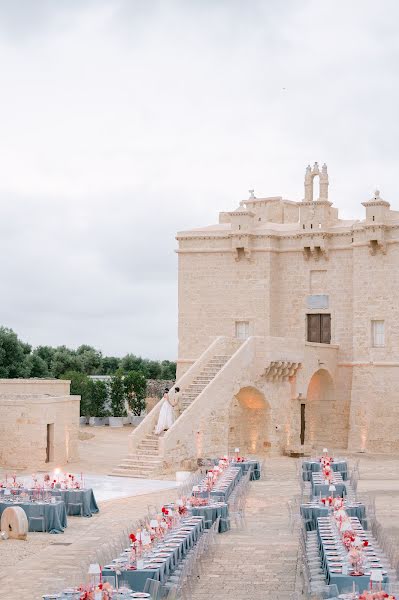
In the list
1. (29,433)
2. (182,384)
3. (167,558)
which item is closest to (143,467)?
→ (29,433)

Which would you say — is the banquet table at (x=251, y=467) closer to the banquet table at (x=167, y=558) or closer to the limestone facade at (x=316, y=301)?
the limestone facade at (x=316, y=301)

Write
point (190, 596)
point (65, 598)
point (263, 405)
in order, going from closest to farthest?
point (65, 598) → point (190, 596) → point (263, 405)

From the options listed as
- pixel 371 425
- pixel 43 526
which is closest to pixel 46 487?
pixel 43 526

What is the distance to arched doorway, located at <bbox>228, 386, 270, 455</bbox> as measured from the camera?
3406 cm

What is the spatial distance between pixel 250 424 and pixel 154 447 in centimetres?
563

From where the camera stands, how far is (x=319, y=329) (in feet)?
125

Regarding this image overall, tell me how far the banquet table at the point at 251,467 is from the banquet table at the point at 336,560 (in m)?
10.1

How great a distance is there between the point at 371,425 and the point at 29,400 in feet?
44.5

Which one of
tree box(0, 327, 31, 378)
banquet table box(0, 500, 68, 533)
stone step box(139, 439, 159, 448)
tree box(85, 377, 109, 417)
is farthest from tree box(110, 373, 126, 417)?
banquet table box(0, 500, 68, 533)

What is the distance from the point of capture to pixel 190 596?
13883mm

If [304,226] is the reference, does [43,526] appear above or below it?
below

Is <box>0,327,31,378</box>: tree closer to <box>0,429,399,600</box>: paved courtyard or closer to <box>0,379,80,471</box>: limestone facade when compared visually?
<box>0,379,80,471</box>: limestone facade

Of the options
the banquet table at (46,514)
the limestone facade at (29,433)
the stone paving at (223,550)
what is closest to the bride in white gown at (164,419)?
the limestone facade at (29,433)

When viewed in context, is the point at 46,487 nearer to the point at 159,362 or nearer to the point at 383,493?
the point at 383,493
